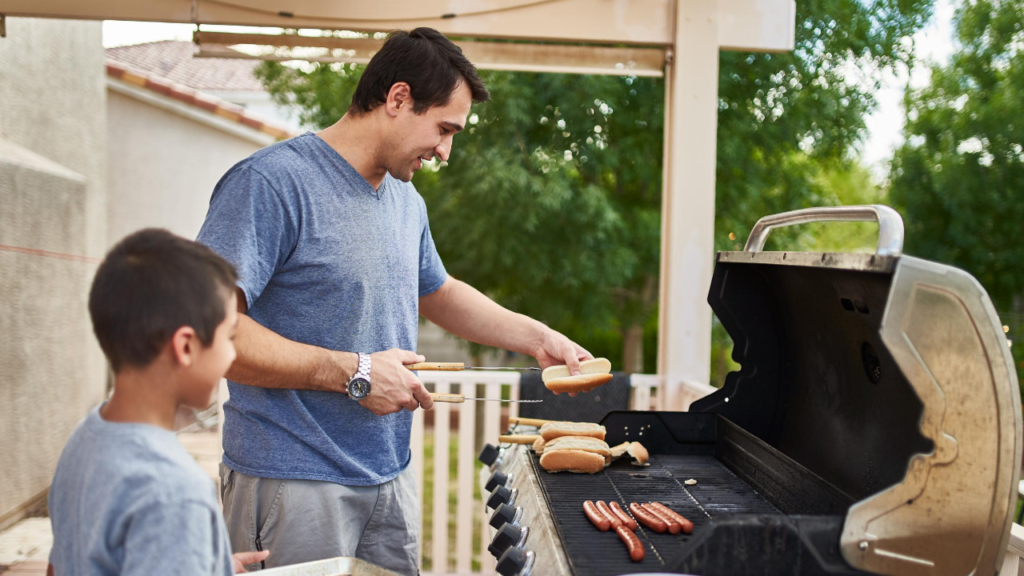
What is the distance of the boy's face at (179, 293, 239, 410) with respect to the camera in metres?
1.04

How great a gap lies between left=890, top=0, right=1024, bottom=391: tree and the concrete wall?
7980mm

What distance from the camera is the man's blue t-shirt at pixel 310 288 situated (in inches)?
65.3

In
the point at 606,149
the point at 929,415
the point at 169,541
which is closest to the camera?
the point at 169,541

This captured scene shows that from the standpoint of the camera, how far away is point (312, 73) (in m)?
7.32

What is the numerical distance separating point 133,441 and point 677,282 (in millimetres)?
2922

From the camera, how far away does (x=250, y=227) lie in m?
1.62

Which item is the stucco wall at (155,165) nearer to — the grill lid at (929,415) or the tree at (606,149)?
the tree at (606,149)

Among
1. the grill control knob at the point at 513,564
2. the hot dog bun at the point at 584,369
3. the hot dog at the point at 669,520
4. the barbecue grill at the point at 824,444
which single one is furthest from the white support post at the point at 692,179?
the grill control knob at the point at 513,564

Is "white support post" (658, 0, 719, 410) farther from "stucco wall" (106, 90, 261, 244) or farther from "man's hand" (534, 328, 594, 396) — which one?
"stucco wall" (106, 90, 261, 244)

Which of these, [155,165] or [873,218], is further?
[155,165]

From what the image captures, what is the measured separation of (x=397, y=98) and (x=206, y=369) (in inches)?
37.9

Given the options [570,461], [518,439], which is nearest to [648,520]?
[570,461]

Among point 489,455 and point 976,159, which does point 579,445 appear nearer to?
point 489,455

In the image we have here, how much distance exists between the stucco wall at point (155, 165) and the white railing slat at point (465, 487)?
5073 mm
